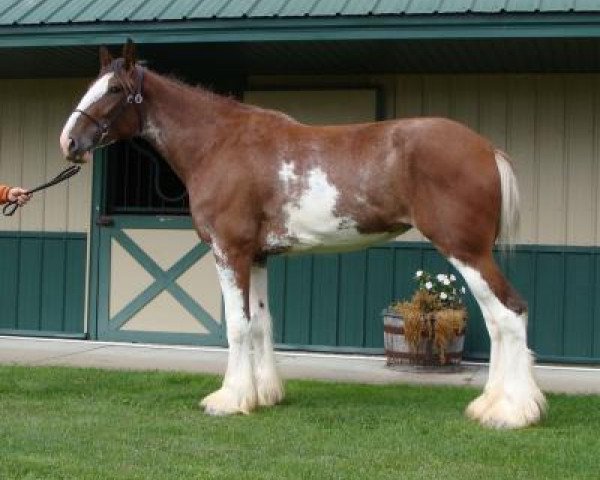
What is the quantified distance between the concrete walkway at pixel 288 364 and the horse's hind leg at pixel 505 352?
5.54 ft

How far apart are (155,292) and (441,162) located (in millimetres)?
4583

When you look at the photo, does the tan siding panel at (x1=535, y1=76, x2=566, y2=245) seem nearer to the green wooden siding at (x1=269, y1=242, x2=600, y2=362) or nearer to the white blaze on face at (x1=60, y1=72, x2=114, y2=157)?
the green wooden siding at (x1=269, y1=242, x2=600, y2=362)

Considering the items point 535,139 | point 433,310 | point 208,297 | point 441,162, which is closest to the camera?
point 441,162

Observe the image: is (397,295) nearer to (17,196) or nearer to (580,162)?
(580,162)

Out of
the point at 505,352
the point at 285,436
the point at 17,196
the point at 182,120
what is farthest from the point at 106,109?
the point at 505,352

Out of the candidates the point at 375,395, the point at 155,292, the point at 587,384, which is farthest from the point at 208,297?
the point at 587,384

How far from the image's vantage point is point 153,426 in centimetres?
615

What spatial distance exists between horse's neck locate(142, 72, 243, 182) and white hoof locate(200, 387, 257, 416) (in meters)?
1.46

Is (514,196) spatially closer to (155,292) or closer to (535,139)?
(535,139)

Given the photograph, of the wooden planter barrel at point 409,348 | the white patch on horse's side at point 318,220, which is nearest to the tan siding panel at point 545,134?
the wooden planter barrel at point 409,348

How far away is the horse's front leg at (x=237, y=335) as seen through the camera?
655 centimetres

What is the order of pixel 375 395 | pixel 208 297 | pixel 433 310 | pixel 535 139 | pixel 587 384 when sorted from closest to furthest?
pixel 375 395, pixel 587 384, pixel 433 310, pixel 535 139, pixel 208 297

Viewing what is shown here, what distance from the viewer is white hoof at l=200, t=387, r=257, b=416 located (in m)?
6.49

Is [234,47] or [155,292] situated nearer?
[234,47]
